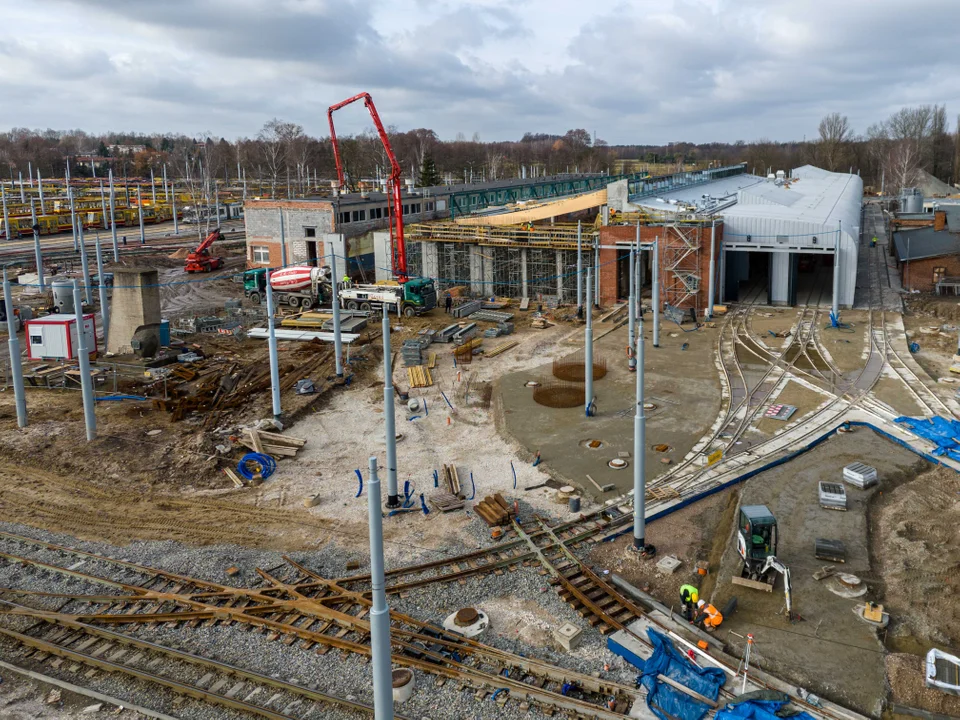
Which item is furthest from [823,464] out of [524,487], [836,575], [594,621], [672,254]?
[672,254]

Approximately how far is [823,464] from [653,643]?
989 cm

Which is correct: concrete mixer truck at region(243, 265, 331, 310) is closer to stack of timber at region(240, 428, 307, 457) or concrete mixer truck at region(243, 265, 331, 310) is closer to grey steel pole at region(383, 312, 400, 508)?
stack of timber at region(240, 428, 307, 457)

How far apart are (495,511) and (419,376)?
→ 1186 centimetres

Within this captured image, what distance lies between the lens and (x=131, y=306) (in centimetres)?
3069

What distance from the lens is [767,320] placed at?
36531 millimetres

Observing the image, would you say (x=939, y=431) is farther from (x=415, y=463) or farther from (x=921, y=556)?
(x=415, y=463)

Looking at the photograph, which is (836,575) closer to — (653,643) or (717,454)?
(653,643)

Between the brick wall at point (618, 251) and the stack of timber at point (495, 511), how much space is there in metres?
24.0

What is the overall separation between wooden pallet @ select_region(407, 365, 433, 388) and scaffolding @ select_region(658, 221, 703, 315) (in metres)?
15.9

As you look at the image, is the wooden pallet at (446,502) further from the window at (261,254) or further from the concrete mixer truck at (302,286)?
the window at (261,254)

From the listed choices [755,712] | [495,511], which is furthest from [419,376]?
[755,712]

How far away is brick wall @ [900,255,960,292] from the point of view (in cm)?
4247

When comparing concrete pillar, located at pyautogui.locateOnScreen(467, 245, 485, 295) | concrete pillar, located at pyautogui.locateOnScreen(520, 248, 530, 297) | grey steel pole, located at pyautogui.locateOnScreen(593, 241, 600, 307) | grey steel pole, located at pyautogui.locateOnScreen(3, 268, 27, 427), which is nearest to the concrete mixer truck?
concrete pillar, located at pyautogui.locateOnScreen(467, 245, 485, 295)

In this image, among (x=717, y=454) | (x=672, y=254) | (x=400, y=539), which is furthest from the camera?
(x=672, y=254)
